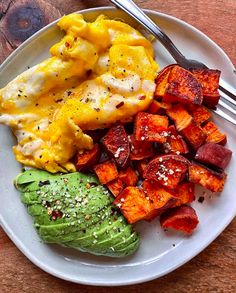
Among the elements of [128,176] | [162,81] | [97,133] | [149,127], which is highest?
[162,81]

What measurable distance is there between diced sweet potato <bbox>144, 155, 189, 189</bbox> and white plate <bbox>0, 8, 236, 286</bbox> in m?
0.20

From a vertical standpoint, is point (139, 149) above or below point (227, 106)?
below

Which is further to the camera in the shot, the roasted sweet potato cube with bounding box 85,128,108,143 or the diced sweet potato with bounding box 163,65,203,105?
the roasted sweet potato cube with bounding box 85,128,108,143

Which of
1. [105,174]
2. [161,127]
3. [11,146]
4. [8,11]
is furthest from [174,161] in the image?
[8,11]

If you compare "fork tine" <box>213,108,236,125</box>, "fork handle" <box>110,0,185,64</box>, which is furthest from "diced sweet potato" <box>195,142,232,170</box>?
"fork handle" <box>110,0,185,64</box>

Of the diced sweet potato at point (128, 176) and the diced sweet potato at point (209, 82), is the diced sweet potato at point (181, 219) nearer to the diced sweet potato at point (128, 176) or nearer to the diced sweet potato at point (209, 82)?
the diced sweet potato at point (128, 176)

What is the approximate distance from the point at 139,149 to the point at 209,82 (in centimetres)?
40

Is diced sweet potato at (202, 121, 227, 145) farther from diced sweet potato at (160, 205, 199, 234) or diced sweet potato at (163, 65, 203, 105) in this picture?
diced sweet potato at (160, 205, 199, 234)

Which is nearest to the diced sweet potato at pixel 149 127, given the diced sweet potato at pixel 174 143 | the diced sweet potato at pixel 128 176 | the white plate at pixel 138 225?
the diced sweet potato at pixel 174 143

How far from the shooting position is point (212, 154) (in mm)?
2111

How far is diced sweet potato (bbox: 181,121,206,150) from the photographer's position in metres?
2.11

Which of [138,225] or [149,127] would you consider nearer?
[149,127]

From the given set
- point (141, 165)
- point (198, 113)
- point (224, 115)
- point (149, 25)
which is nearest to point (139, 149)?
point (141, 165)

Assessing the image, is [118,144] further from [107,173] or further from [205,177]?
[205,177]
